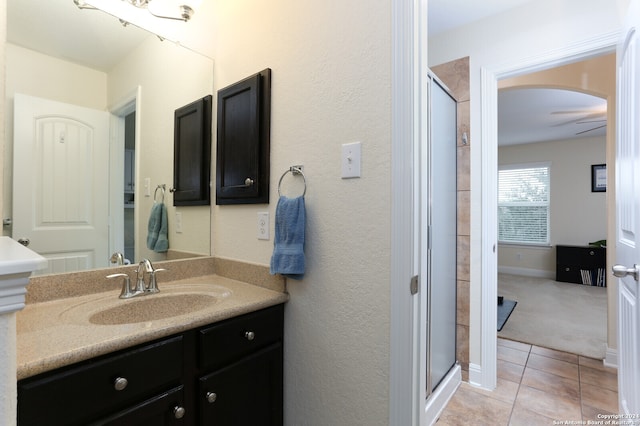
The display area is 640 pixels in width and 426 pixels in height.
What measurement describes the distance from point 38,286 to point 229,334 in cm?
72

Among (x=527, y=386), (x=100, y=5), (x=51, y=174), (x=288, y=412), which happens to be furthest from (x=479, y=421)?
(x=100, y=5)

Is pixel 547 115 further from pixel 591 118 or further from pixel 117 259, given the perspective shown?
pixel 117 259

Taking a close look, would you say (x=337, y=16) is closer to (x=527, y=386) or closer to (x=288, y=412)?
(x=288, y=412)

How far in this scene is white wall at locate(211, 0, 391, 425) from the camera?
1.04m

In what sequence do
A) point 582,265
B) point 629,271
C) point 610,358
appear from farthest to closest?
point 582,265 → point 610,358 → point 629,271

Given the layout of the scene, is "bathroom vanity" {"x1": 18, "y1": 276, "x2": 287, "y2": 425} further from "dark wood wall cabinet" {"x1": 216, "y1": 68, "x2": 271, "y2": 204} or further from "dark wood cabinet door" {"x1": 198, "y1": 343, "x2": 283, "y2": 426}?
"dark wood wall cabinet" {"x1": 216, "y1": 68, "x2": 271, "y2": 204}

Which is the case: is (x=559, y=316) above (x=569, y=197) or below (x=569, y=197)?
below

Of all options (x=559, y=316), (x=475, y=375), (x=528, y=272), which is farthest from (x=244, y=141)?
(x=528, y=272)

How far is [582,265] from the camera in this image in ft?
16.7

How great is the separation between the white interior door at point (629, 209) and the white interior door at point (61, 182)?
6.73 feet

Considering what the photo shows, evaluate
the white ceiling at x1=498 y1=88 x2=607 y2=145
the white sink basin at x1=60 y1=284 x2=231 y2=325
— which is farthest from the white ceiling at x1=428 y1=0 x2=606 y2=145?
the white sink basin at x1=60 y1=284 x2=231 y2=325

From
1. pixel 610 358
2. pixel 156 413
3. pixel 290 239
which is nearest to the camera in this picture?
pixel 156 413

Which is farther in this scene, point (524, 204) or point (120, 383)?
point (524, 204)

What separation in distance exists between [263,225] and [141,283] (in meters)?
0.57
